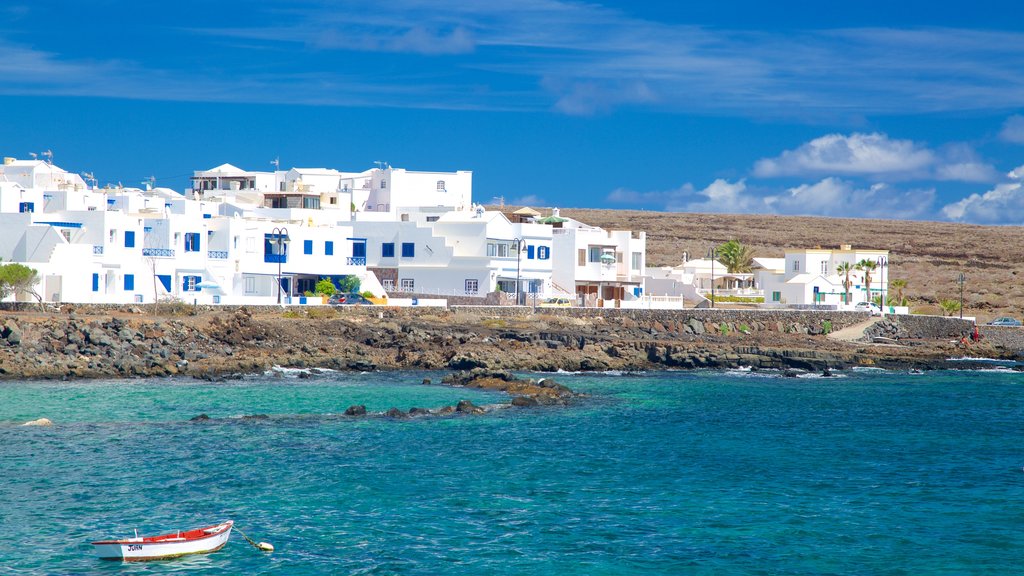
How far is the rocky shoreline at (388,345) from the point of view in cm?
5009

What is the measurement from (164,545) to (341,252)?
175 feet

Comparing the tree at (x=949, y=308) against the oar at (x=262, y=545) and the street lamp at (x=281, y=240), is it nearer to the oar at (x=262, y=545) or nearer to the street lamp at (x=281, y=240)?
the street lamp at (x=281, y=240)

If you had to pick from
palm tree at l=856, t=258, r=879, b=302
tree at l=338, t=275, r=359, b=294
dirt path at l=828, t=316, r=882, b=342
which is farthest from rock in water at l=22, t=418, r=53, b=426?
palm tree at l=856, t=258, r=879, b=302

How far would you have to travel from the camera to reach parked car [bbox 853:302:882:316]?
7894 centimetres

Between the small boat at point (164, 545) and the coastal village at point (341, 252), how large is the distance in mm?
39951

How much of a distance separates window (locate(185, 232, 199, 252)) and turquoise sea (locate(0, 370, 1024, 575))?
20918 mm

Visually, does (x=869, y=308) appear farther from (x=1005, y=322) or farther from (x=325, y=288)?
(x=325, y=288)

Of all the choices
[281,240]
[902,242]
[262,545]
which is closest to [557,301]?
[281,240]

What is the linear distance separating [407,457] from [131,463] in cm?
725

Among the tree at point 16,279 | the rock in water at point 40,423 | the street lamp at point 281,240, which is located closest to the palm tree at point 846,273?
the street lamp at point 281,240

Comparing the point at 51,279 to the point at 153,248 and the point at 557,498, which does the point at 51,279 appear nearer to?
the point at 153,248

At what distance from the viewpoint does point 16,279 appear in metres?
56.8

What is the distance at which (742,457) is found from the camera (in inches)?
1332

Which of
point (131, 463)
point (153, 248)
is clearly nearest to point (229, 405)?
point (131, 463)
